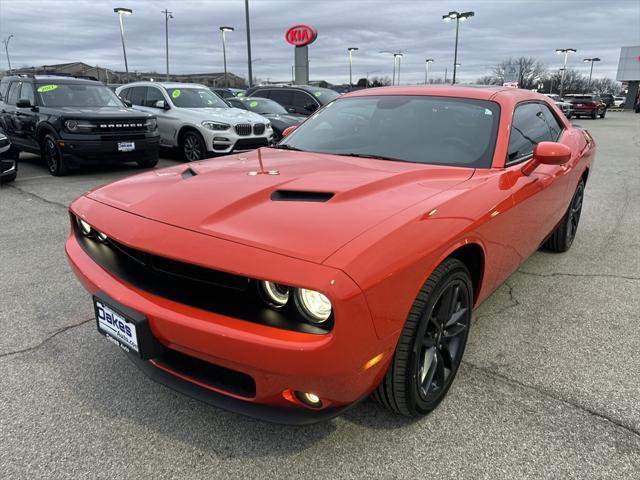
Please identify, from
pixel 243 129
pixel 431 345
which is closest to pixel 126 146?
pixel 243 129

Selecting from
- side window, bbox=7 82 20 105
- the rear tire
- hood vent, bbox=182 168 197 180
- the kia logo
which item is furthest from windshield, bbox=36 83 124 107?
the kia logo

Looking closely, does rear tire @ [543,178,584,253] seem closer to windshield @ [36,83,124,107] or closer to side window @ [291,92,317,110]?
windshield @ [36,83,124,107]

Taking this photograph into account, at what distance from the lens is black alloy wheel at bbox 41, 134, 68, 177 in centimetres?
797

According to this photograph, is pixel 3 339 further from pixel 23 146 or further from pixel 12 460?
pixel 23 146

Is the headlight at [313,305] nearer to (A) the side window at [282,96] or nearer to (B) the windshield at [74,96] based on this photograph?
(B) the windshield at [74,96]

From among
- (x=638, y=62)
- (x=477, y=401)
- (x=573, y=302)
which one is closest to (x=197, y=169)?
(x=477, y=401)

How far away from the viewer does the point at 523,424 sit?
2205mm

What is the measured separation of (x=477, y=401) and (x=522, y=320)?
1054mm

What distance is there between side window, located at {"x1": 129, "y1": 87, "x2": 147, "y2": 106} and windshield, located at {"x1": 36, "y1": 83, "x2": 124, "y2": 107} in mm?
1592

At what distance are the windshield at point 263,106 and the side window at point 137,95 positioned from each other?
2.34 meters

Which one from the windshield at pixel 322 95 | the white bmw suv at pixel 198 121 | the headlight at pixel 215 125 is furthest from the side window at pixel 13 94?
the windshield at pixel 322 95

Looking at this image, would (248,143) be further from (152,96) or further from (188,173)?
(188,173)

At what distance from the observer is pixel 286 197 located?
85.9 inches

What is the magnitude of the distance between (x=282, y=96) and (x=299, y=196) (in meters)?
11.2
